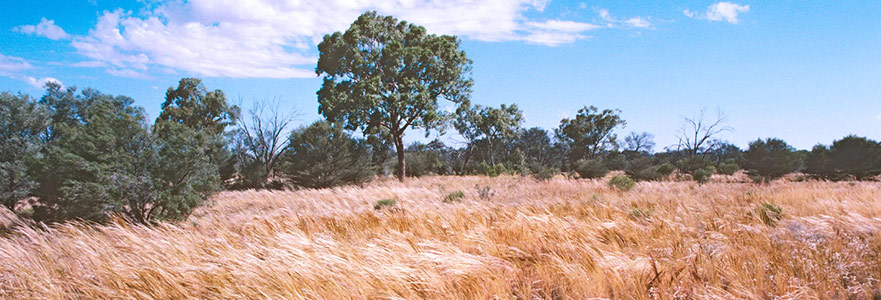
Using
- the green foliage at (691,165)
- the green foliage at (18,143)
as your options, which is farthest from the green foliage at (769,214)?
the green foliage at (691,165)

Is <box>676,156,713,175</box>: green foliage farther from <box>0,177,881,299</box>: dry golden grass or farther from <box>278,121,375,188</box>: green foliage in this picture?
<box>0,177,881,299</box>: dry golden grass

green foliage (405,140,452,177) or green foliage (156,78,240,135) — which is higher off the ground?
green foliage (156,78,240,135)

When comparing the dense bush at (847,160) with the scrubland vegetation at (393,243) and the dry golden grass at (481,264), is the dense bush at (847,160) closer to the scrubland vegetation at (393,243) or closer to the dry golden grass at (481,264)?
the scrubland vegetation at (393,243)

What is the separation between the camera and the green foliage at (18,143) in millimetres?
13586

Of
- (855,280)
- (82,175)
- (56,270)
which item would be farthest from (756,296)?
(82,175)

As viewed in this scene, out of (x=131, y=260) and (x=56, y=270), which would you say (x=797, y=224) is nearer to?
(x=131, y=260)

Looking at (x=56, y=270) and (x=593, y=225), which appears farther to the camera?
(x=593, y=225)

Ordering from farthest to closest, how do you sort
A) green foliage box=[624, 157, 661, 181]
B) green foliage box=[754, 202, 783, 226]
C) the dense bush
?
green foliage box=[624, 157, 661, 181] → the dense bush → green foliage box=[754, 202, 783, 226]

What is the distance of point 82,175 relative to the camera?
30.0 feet

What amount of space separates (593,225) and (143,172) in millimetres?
10488

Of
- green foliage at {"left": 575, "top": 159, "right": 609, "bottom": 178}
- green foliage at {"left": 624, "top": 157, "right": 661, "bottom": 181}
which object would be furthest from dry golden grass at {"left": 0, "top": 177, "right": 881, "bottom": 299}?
green foliage at {"left": 575, "top": 159, "right": 609, "bottom": 178}

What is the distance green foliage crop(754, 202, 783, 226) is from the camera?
4.97 metres

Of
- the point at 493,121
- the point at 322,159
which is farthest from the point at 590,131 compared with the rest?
the point at 322,159

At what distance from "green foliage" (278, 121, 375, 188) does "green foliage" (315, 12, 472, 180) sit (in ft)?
4.91
